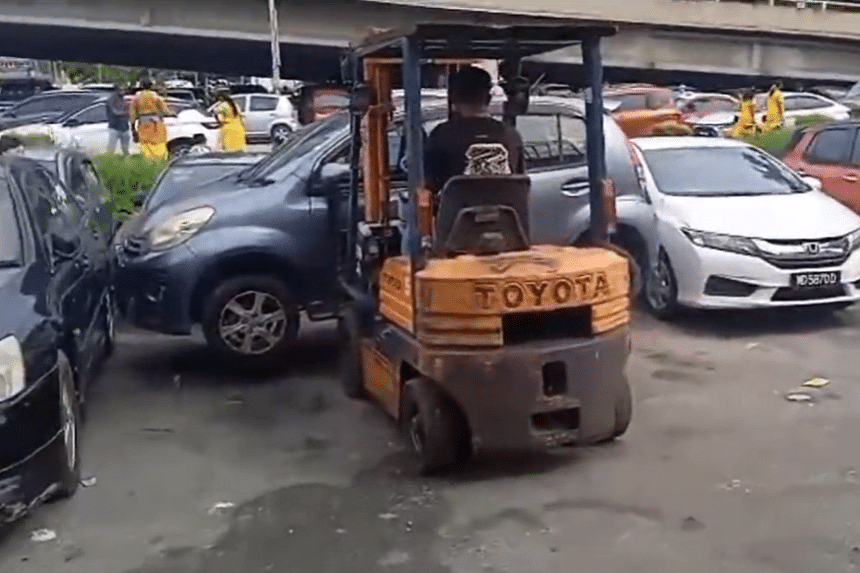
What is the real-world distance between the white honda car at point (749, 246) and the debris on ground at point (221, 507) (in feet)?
16.3

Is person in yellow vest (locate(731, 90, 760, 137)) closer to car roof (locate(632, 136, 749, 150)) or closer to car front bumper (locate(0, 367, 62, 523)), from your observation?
car roof (locate(632, 136, 749, 150))

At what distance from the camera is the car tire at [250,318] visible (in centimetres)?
899

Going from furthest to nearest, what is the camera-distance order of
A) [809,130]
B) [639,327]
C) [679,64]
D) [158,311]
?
[679,64] → [809,130] → [639,327] → [158,311]

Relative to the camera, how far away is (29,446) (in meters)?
6.10

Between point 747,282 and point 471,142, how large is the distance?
3.93 metres

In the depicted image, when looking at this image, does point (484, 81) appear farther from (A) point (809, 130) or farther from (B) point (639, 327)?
(A) point (809, 130)

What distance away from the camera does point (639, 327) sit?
10789 mm

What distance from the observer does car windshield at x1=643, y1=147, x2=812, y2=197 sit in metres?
11.2

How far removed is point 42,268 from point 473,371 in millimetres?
2389

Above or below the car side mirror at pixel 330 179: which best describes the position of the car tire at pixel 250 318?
below

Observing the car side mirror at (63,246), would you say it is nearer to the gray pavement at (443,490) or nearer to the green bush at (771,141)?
the gray pavement at (443,490)

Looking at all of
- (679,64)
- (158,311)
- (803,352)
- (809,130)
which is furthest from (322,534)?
(679,64)

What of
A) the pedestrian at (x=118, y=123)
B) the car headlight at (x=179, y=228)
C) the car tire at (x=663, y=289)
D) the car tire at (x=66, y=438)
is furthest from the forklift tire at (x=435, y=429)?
the pedestrian at (x=118, y=123)

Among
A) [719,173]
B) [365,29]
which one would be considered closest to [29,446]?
[719,173]
